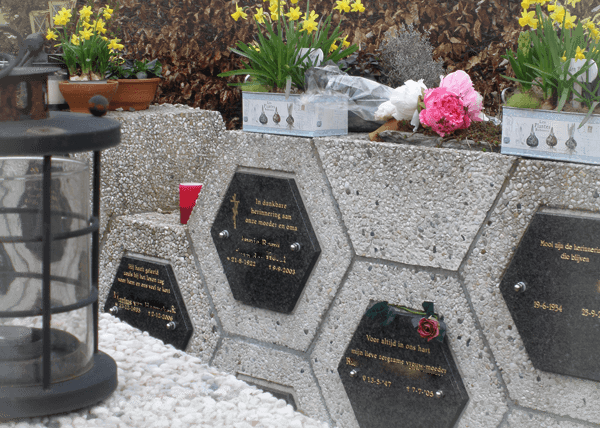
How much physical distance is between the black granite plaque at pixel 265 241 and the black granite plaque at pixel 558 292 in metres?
0.91

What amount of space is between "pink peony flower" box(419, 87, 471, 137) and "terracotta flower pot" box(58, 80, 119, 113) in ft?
6.89

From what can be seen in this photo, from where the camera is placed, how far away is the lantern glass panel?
233 centimetres

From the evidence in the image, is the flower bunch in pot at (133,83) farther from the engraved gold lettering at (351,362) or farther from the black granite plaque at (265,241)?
the engraved gold lettering at (351,362)

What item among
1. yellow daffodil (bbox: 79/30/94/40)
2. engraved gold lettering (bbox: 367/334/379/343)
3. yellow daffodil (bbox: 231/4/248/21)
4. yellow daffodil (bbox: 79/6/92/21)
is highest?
yellow daffodil (bbox: 231/4/248/21)

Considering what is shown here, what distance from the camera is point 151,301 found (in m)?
3.64

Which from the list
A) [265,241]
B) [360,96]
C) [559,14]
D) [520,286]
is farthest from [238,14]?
[520,286]

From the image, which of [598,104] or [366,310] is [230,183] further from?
[598,104]

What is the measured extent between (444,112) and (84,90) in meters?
2.28

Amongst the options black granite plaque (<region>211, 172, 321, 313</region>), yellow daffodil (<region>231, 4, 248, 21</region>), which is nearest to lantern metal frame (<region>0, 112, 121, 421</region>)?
black granite plaque (<region>211, 172, 321, 313</region>)

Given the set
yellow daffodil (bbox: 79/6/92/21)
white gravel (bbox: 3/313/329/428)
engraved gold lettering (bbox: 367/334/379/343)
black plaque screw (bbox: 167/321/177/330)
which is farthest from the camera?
yellow daffodil (bbox: 79/6/92/21)

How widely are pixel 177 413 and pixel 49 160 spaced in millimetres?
983

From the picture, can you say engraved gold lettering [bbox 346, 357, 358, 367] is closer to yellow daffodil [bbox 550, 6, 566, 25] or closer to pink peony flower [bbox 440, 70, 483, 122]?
pink peony flower [bbox 440, 70, 483, 122]

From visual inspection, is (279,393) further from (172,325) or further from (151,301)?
(151,301)

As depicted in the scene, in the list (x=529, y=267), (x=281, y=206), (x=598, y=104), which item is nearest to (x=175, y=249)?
(x=281, y=206)
